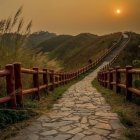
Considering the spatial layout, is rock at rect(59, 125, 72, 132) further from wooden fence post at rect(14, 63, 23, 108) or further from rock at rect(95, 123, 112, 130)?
wooden fence post at rect(14, 63, 23, 108)

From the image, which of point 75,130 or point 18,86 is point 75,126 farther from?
point 18,86

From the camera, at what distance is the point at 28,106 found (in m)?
6.41

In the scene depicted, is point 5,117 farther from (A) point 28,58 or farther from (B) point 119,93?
(B) point 119,93

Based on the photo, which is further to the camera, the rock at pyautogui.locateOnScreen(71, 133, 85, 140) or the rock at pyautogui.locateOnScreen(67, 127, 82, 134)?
the rock at pyautogui.locateOnScreen(67, 127, 82, 134)

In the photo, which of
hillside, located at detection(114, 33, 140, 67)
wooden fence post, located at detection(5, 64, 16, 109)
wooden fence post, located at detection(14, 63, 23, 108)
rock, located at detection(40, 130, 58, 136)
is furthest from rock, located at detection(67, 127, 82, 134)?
hillside, located at detection(114, 33, 140, 67)

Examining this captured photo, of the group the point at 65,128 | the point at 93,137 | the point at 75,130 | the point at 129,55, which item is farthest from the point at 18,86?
the point at 129,55

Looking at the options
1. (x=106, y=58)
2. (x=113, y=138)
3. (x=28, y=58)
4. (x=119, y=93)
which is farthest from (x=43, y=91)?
(x=106, y=58)

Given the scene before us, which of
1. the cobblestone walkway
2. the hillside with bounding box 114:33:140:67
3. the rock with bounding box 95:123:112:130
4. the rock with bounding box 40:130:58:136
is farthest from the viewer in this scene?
the hillside with bounding box 114:33:140:67

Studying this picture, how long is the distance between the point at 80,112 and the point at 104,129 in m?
1.64

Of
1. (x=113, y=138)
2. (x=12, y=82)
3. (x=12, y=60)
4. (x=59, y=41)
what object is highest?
(x=59, y=41)

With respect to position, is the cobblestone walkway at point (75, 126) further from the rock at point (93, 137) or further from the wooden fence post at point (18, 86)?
the wooden fence post at point (18, 86)

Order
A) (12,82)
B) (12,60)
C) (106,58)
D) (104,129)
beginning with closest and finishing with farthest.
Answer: (104,129)
(12,82)
(12,60)
(106,58)

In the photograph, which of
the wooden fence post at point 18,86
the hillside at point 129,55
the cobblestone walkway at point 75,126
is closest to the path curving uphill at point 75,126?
the cobblestone walkway at point 75,126

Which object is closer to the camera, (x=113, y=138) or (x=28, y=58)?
(x=113, y=138)
